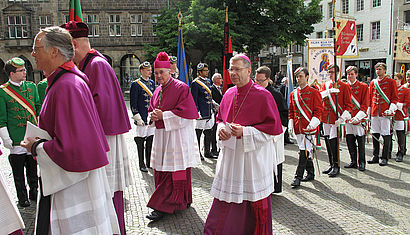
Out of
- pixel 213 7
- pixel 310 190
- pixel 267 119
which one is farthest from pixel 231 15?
pixel 267 119

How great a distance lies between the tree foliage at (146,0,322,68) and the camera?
76.9 ft

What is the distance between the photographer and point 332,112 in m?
7.20

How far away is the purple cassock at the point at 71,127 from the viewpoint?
7.59 ft

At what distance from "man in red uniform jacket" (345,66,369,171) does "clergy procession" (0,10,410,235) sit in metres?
0.02

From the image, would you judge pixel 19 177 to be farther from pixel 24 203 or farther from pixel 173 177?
pixel 173 177

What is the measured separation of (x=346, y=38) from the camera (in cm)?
920

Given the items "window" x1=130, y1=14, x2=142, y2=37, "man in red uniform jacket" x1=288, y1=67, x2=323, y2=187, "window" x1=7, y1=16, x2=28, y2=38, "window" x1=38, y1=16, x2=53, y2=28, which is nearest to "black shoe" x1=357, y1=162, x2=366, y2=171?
"man in red uniform jacket" x1=288, y1=67, x2=323, y2=187

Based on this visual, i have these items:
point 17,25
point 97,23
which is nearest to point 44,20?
point 17,25

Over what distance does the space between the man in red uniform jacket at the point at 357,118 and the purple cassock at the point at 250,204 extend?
4.26 meters

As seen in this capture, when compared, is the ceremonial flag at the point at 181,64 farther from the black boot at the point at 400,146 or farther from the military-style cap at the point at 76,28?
the black boot at the point at 400,146

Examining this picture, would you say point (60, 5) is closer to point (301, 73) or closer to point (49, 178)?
point (301, 73)

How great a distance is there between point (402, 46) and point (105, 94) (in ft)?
42.0

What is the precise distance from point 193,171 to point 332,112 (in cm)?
326

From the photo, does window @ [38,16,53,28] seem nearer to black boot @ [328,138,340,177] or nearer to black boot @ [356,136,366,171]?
black boot @ [328,138,340,177]
